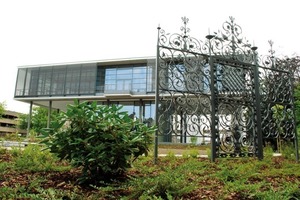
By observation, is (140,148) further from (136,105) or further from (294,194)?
(136,105)

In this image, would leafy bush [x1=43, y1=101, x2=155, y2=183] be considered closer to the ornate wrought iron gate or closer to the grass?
the grass

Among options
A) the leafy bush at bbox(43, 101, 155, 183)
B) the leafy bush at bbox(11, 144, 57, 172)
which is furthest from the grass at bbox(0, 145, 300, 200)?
the leafy bush at bbox(43, 101, 155, 183)

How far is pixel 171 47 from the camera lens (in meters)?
5.32

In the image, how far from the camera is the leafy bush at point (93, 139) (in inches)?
102

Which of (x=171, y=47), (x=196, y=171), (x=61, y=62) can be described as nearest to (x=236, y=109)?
(x=171, y=47)

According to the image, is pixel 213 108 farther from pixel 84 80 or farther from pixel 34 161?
pixel 84 80

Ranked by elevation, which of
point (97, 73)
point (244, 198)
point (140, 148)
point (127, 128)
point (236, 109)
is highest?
point (97, 73)

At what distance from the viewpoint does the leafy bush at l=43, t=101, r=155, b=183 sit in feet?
8.50

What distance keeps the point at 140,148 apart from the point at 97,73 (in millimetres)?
19098

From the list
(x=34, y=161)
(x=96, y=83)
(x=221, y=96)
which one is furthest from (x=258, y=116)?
(x=96, y=83)

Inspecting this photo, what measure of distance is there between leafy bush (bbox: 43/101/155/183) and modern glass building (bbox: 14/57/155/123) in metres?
16.8

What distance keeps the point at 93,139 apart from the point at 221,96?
366 centimetres

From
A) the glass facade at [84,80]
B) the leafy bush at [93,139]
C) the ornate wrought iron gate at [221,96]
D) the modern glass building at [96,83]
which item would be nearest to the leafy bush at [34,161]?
the leafy bush at [93,139]

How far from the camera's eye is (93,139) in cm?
266
